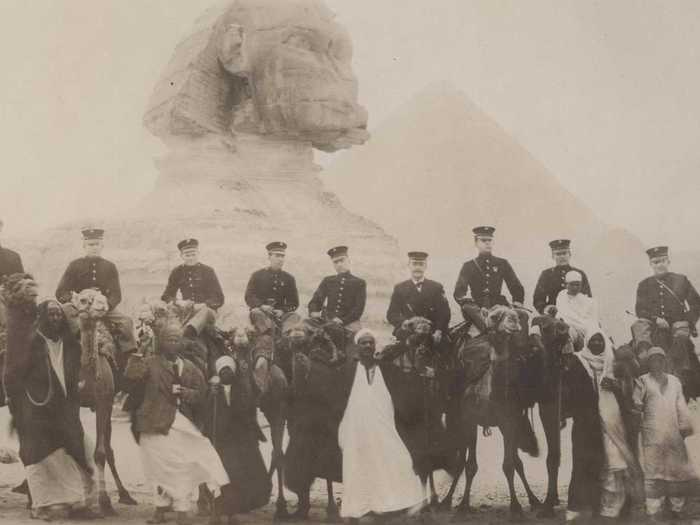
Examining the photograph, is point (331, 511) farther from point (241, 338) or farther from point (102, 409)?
point (102, 409)

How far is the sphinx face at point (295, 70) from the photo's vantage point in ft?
32.9

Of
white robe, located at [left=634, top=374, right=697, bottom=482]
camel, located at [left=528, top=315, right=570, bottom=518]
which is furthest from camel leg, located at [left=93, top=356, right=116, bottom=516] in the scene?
white robe, located at [left=634, top=374, right=697, bottom=482]

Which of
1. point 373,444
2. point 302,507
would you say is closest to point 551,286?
point 373,444

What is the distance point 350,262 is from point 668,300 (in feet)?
8.10

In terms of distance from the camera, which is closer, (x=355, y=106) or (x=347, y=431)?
(x=347, y=431)

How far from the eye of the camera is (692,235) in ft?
29.0

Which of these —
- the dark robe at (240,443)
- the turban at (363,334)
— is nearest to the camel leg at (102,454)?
the dark robe at (240,443)

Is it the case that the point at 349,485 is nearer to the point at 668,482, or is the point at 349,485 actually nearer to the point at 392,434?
the point at 392,434

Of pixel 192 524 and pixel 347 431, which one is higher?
pixel 347 431

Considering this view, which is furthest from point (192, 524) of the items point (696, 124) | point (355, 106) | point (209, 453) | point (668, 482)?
point (696, 124)

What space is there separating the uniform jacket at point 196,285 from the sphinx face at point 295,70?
2.06 metres

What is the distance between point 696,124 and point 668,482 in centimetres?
284

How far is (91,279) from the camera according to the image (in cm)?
855

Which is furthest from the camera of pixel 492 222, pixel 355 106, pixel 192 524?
pixel 355 106
